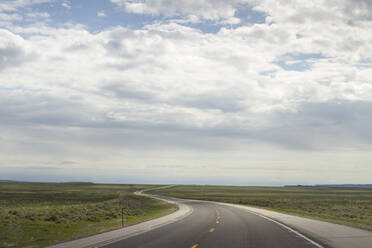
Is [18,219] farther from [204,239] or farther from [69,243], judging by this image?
[204,239]

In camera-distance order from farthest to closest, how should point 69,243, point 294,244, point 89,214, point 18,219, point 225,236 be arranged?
point 89,214
point 18,219
point 225,236
point 69,243
point 294,244

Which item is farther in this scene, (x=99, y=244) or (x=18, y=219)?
(x=18, y=219)

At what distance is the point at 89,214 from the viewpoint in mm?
31156

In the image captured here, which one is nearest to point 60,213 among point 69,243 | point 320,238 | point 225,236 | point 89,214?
point 89,214

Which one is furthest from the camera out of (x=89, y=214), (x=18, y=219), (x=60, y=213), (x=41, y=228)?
A: (x=89, y=214)

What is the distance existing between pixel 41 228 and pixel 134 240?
1012cm

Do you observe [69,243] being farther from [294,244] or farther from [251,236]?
[294,244]

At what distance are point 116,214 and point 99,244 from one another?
20.6m

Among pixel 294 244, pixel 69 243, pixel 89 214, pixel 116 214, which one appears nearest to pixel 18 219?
pixel 89 214

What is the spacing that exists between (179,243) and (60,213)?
18.3m

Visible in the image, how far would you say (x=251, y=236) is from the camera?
51.2 ft

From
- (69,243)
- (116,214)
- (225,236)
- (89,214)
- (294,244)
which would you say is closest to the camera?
(294,244)

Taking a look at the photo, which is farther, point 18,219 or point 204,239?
point 18,219

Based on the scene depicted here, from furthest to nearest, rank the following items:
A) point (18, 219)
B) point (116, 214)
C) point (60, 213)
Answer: point (116, 214)
point (60, 213)
point (18, 219)
